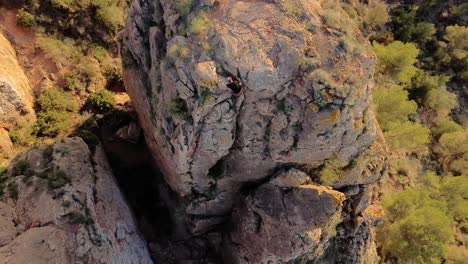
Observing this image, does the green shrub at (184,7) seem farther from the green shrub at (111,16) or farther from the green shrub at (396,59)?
the green shrub at (396,59)

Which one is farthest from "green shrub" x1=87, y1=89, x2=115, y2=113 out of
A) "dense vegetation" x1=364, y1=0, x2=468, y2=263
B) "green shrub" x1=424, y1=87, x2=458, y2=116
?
"green shrub" x1=424, y1=87, x2=458, y2=116

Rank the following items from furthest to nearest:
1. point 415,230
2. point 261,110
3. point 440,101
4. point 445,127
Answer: point 440,101 → point 445,127 → point 415,230 → point 261,110

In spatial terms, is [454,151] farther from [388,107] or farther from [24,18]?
[24,18]

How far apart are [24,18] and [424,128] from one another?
27.7m

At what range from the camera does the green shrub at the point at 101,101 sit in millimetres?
20906

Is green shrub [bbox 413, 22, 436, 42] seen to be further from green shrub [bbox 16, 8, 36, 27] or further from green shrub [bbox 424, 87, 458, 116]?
green shrub [bbox 16, 8, 36, 27]

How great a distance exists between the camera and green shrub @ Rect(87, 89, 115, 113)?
2091cm

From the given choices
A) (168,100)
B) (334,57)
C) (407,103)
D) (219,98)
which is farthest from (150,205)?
(407,103)

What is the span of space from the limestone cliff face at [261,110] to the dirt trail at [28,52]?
6662 millimetres

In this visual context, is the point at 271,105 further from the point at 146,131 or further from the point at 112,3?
the point at 112,3

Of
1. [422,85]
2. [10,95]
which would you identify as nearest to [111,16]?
[10,95]

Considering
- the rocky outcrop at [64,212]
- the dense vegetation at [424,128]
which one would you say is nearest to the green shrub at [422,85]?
the dense vegetation at [424,128]

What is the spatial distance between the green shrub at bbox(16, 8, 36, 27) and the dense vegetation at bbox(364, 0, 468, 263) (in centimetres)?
2332

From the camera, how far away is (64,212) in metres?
15.3
